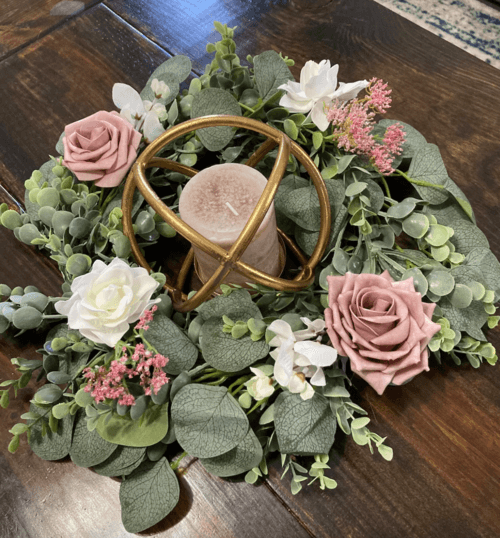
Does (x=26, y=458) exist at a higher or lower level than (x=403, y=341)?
lower

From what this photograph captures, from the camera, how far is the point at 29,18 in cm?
69

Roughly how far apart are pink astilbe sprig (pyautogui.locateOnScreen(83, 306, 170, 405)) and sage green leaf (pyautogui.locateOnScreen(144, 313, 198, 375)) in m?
0.01

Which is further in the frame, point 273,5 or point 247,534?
point 273,5

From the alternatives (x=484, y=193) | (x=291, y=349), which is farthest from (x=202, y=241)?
(x=484, y=193)

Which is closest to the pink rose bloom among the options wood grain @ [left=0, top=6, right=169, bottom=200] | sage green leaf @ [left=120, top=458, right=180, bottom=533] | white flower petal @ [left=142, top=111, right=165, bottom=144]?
white flower petal @ [left=142, top=111, right=165, bottom=144]

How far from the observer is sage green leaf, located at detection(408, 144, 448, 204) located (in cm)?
41

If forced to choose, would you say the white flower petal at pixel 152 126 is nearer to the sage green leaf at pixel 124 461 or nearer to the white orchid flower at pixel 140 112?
the white orchid flower at pixel 140 112

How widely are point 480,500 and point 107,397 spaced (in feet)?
0.88

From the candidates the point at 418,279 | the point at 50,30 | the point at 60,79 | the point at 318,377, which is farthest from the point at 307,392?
the point at 50,30

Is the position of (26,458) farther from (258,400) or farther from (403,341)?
(403,341)

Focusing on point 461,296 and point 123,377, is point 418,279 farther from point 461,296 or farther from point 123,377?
point 123,377

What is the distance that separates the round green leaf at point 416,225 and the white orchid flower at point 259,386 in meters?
0.17

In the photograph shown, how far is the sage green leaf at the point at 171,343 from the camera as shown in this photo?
363 mm

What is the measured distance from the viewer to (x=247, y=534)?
1.14 feet
